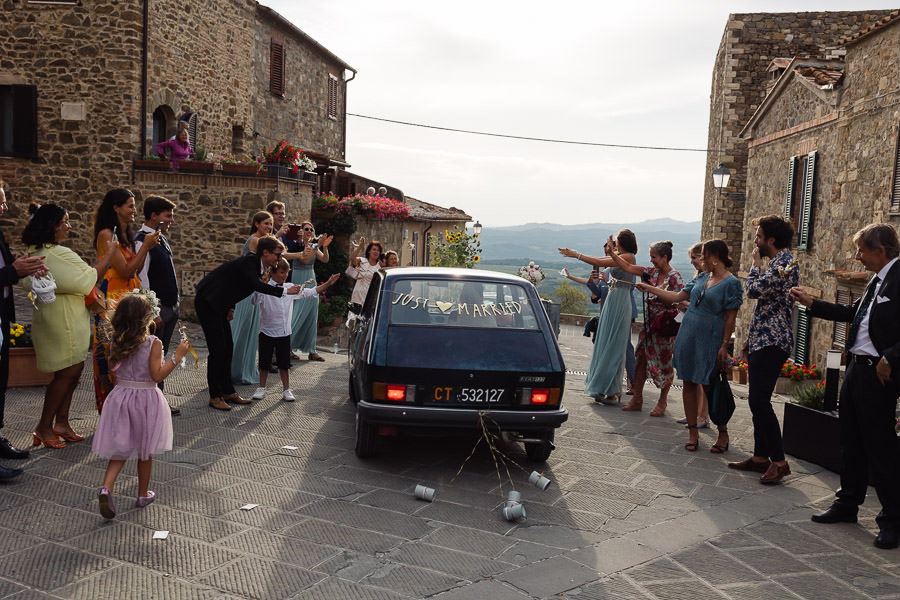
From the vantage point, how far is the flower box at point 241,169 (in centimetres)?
1408

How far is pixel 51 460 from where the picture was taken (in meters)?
5.75

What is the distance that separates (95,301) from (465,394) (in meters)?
3.18

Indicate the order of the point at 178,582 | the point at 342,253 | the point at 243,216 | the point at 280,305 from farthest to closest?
the point at 342,253, the point at 243,216, the point at 280,305, the point at 178,582

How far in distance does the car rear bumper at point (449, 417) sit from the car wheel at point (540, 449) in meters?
0.41

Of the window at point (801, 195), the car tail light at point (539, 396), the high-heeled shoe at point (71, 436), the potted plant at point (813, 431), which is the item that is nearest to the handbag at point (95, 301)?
the high-heeled shoe at point (71, 436)

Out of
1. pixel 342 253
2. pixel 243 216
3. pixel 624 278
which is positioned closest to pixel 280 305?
pixel 624 278

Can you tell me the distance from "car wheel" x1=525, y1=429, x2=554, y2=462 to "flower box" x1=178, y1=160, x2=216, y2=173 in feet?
32.6

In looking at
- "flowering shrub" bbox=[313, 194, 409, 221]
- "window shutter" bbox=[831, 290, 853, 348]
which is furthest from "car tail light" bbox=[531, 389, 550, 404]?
"flowering shrub" bbox=[313, 194, 409, 221]

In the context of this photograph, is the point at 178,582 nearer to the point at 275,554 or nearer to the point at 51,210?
the point at 275,554

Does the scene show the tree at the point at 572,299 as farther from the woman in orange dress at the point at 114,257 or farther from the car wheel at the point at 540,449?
the woman in orange dress at the point at 114,257

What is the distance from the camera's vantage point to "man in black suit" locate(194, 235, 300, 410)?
757 cm

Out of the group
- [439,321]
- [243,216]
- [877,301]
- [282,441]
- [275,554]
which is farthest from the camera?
[243,216]

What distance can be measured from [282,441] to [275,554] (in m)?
2.41

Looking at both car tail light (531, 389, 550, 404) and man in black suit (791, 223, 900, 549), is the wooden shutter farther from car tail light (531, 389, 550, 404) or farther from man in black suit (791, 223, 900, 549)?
man in black suit (791, 223, 900, 549)
